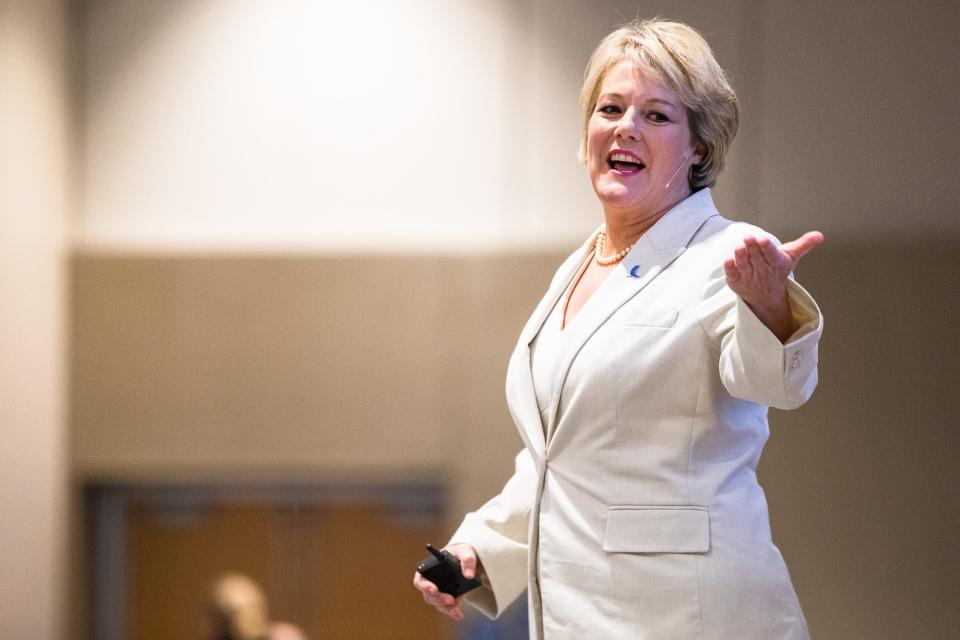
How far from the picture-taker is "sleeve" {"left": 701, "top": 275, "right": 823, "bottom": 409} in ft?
4.44

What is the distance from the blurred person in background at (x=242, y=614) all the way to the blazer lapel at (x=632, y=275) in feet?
6.19

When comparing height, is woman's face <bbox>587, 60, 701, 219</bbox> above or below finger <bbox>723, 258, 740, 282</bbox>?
above

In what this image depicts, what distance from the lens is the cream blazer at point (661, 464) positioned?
154 centimetres

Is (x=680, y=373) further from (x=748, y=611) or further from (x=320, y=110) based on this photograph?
(x=320, y=110)

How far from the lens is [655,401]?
157cm

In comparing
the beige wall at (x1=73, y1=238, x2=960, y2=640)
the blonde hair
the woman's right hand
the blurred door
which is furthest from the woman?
the blurred door

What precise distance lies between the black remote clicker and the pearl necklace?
507mm

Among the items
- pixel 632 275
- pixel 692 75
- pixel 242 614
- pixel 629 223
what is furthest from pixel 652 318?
pixel 242 614

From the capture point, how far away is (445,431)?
379 cm

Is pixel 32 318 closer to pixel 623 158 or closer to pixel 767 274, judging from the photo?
pixel 623 158

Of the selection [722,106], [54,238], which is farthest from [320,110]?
[722,106]

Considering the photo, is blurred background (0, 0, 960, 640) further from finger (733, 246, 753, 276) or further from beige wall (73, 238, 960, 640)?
finger (733, 246, 753, 276)

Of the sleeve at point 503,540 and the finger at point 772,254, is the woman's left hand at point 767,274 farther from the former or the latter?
the sleeve at point 503,540

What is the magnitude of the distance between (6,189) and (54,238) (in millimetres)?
350
